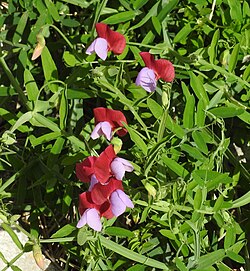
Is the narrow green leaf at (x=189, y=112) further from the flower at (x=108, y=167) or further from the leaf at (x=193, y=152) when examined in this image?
the flower at (x=108, y=167)

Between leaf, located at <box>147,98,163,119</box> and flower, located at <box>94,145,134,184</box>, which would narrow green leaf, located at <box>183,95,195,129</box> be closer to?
leaf, located at <box>147,98,163,119</box>

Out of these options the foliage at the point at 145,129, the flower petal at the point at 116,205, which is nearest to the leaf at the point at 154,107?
the foliage at the point at 145,129

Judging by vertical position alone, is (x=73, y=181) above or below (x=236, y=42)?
below

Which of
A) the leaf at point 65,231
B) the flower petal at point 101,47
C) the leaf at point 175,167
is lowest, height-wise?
the leaf at point 65,231

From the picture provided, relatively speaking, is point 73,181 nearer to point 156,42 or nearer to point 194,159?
point 194,159

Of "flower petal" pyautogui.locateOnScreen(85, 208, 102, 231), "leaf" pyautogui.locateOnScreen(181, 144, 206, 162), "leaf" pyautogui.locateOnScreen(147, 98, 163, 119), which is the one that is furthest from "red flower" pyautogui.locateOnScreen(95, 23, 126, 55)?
"flower petal" pyautogui.locateOnScreen(85, 208, 102, 231)

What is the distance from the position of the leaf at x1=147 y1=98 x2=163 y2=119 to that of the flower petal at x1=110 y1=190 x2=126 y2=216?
21 centimetres

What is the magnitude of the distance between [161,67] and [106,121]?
0.47ft

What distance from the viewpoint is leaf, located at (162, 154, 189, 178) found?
1.30 m

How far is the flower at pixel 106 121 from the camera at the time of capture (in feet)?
4.05

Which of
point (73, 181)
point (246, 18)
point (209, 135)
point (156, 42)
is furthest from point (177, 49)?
point (73, 181)

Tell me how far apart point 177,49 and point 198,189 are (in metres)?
0.42

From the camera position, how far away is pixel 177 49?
154 centimetres

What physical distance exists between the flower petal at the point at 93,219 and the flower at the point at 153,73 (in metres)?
0.25
